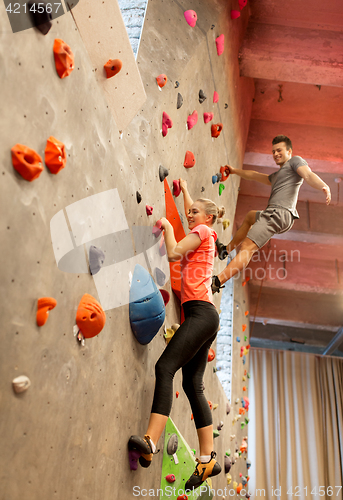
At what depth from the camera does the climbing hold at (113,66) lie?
171 cm

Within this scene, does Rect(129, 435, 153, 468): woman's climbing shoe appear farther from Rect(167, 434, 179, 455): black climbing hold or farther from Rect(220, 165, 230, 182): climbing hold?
Rect(220, 165, 230, 182): climbing hold

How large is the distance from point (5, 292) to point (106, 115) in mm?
920

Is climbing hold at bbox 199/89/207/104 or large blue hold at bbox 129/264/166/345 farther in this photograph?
climbing hold at bbox 199/89/207/104

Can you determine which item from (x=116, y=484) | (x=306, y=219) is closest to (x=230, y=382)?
(x=306, y=219)

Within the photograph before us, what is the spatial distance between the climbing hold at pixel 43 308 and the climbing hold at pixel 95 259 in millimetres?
339

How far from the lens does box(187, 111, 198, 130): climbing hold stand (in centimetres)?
272

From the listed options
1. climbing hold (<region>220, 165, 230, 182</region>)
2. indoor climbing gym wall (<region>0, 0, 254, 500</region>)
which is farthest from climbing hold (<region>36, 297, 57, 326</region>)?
climbing hold (<region>220, 165, 230, 182</region>)

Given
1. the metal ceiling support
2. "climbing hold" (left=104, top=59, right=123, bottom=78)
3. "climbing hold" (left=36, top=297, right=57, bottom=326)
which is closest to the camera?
"climbing hold" (left=36, top=297, right=57, bottom=326)

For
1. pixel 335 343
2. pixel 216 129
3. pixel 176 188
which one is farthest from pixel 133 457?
pixel 335 343

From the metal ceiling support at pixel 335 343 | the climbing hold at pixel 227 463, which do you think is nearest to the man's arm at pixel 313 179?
the climbing hold at pixel 227 463

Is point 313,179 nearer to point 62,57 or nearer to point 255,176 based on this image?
point 255,176

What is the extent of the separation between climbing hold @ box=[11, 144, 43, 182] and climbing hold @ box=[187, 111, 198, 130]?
164 centimetres

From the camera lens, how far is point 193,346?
197cm

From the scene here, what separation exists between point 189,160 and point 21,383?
1934 mm
